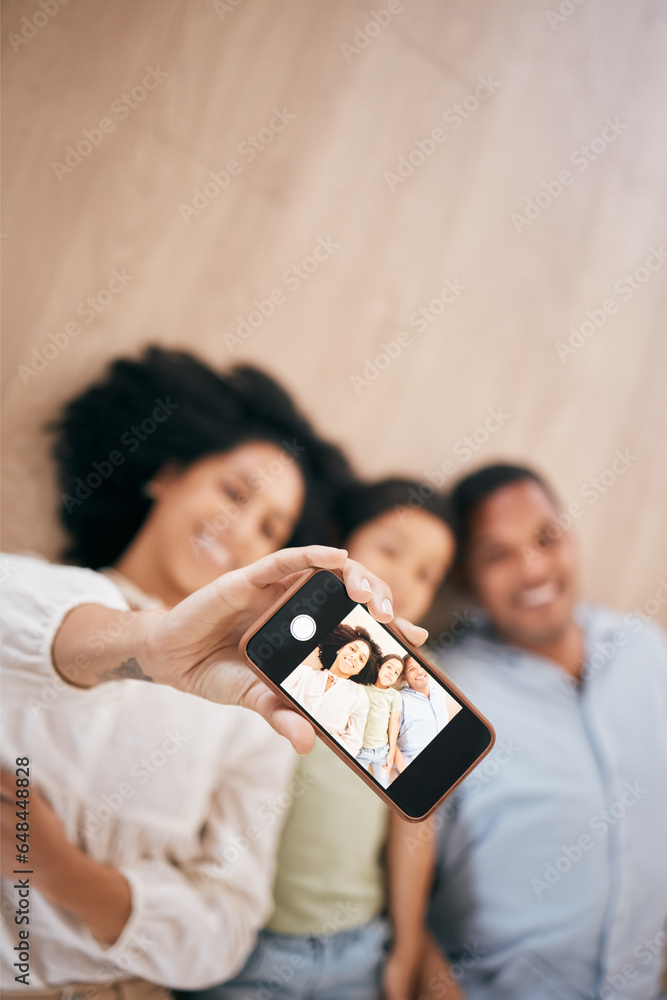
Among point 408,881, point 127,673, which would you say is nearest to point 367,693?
point 127,673

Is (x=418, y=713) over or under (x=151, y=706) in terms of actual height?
over

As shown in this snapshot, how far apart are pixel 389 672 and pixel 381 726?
0.06 meters

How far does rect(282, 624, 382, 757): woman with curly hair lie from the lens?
73cm

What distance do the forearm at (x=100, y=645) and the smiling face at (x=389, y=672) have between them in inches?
11.5

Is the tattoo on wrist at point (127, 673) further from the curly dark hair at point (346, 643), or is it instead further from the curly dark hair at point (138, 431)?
the curly dark hair at point (138, 431)

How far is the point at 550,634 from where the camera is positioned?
152 cm

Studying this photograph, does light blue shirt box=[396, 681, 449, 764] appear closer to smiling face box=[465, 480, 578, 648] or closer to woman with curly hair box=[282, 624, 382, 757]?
woman with curly hair box=[282, 624, 382, 757]

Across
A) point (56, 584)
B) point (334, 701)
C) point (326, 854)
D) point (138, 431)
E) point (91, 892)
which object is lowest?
point (91, 892)

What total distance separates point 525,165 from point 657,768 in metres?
1.46

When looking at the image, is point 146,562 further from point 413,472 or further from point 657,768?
point 657,768

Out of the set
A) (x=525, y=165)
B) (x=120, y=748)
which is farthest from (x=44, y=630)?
(x=525, y=165)

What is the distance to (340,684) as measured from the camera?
737 mm

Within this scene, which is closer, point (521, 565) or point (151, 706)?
point (151, 706)

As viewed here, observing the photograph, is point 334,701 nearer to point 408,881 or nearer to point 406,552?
point 406,552
